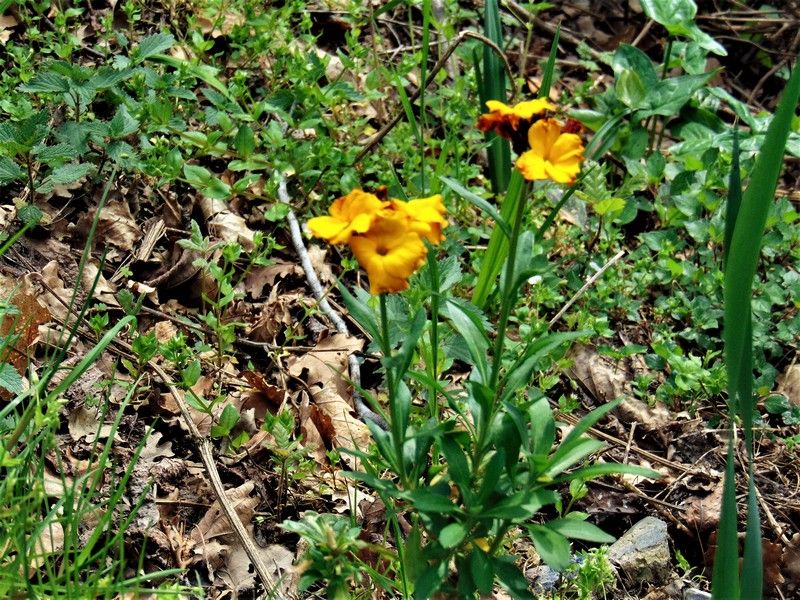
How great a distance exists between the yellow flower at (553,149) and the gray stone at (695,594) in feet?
3.59

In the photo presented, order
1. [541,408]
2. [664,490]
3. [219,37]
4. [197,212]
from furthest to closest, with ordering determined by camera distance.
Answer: [219,37], [197,212], [664,490], [541,408]

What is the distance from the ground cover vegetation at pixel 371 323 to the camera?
4.51 feet

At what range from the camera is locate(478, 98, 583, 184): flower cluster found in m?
1.20

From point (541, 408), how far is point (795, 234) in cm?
140

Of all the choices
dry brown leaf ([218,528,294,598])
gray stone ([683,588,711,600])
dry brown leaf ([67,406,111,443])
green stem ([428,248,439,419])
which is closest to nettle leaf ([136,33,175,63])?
dry brown leaf ([67,406,111,443])

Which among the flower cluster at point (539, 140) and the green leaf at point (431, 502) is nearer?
the flower cluster at point (539, 140)

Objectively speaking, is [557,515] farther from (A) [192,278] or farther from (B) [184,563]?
(A) [192,278]

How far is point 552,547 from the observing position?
1.40m

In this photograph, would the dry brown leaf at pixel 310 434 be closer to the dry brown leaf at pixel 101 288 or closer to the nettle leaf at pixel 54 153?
the dry brown leaf at pixel 101 288

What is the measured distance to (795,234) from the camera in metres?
2.54

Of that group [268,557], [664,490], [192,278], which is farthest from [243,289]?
[664,490]

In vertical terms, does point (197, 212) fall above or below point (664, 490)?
above

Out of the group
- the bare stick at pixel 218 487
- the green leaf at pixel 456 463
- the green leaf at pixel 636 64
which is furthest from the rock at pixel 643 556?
the green leaf at pixel 636 64

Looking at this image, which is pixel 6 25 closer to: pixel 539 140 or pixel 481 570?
pixel 539 140
